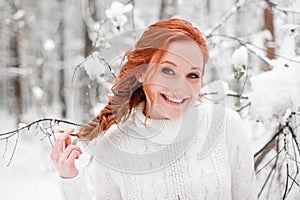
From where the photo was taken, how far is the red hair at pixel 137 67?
4.26 ft

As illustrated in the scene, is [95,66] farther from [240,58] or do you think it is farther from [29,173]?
[29,173]

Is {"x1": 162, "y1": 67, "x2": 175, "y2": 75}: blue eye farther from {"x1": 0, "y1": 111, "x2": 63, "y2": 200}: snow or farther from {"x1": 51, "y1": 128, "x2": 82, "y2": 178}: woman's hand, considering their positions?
{"x1": 0, "y1": 111, "x2": 63, "y2": 200}: snow

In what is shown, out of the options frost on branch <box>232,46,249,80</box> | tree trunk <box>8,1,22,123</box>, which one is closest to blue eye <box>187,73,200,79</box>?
frost on branch <box>232,46,249,80</box>

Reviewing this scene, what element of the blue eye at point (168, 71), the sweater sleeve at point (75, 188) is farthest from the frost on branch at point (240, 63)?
the sweater sleeve at point (75, 188)

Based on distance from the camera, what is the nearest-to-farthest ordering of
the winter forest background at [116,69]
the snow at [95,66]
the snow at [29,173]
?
the snow at [95,66] < the winter forest background at [116,69] < the snow at [29,173]

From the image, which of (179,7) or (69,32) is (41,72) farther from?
(179,7)

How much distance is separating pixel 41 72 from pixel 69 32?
3.12m

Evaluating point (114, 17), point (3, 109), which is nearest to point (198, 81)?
point (114, 17)

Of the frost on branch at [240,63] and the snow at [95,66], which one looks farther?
the frost on branch at [240,63]

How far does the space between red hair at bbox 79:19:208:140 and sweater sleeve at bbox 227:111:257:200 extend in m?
0.29

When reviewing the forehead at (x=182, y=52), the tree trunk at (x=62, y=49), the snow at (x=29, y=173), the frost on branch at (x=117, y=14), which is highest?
the frost on branch at (x=117, y=14)

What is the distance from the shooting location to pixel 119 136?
1.47 meters

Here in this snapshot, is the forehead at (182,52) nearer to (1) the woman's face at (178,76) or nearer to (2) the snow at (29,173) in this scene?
(1) the woman's face at (178,76)

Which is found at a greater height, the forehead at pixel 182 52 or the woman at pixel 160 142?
the forehead at pixel 182 52
